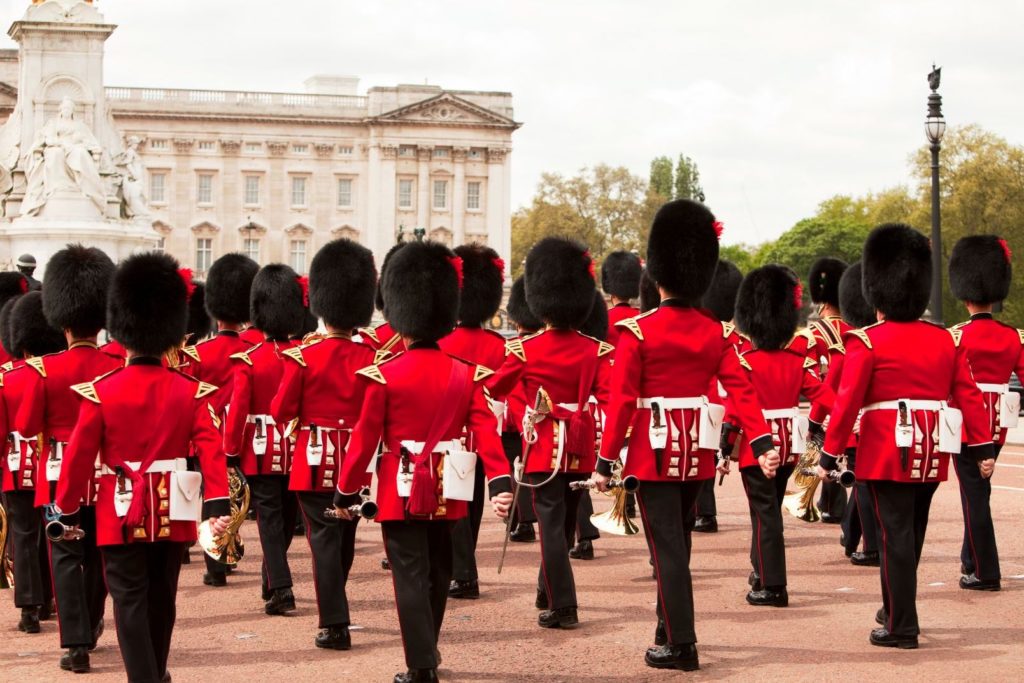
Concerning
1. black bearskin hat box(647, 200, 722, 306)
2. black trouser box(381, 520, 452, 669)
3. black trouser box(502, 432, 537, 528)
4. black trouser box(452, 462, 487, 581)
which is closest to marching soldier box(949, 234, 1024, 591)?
black bearskin hat box(647, 200, 722, 306)

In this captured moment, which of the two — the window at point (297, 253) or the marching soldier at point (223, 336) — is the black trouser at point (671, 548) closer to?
the marching soldier at point (223, 336)

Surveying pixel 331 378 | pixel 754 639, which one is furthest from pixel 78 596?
pixel 754 639

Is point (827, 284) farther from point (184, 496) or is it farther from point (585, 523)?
point (184, 496)

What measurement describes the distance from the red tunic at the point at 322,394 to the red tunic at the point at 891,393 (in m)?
2.29

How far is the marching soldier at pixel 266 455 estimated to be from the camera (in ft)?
26.6

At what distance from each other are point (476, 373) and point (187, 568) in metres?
4.09

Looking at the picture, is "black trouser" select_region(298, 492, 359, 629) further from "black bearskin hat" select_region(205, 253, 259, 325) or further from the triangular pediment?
the triangular pediment

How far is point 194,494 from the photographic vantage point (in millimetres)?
6020

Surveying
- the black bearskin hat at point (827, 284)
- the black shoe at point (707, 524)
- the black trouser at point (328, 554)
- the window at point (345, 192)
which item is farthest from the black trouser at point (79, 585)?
the window at point (345, 192)

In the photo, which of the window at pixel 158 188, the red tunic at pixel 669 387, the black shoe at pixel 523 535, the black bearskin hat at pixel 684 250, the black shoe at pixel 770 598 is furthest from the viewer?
the window at pixel 158 188

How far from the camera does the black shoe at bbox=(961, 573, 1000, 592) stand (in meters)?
8.59

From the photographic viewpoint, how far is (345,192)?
2992 inches

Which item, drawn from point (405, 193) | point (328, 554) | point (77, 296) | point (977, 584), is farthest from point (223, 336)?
point (405, 193)

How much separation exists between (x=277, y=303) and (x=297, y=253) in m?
66.6
